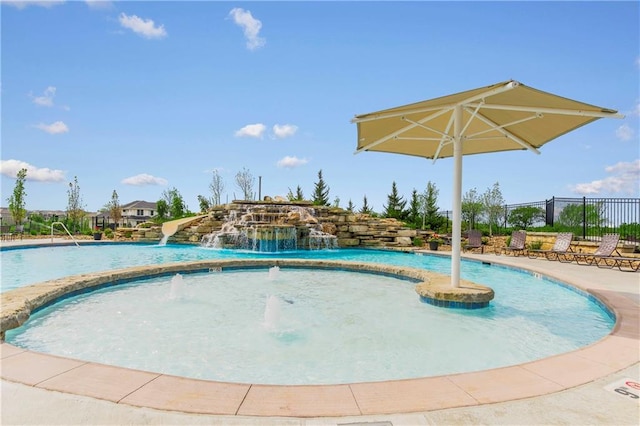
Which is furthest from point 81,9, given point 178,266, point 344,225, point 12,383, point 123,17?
point 344,225

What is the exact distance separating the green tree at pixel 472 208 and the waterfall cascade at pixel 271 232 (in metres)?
9.71

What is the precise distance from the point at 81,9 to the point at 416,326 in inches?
428

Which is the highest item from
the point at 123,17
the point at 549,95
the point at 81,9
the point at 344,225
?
the point at 81,9

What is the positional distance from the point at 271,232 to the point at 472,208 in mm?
13567

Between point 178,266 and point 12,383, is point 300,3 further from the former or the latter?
point 12,383

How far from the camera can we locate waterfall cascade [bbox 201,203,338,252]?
48.9ft

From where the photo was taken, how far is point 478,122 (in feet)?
20.6

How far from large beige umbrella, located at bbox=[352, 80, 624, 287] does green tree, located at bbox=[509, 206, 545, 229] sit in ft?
43.2

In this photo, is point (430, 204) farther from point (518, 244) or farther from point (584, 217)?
point (518, 244)

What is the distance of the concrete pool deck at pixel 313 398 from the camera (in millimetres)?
1885

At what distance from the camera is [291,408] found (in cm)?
198

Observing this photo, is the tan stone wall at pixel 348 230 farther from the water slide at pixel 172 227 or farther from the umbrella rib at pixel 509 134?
the umbrella rib at pixel 509 134

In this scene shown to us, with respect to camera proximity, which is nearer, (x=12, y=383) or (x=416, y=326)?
(x=12, y=383)

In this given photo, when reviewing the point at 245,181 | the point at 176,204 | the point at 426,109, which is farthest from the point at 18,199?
the point at 426,109
